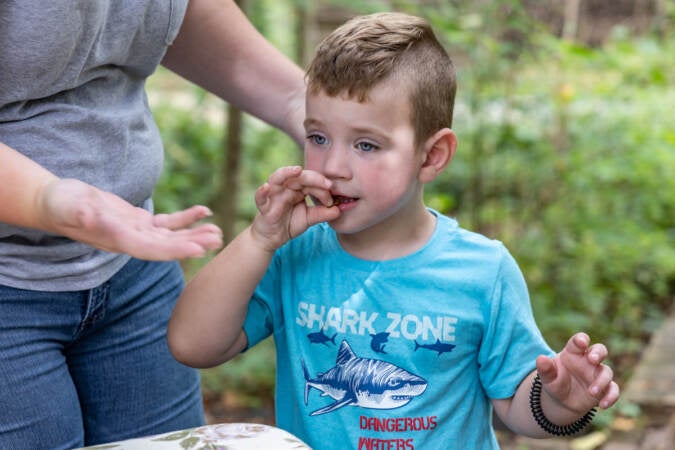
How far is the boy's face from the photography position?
1843mm

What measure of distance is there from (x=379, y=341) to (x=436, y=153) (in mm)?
395

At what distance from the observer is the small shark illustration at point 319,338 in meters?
1.92

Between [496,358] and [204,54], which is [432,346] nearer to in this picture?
[496,358]

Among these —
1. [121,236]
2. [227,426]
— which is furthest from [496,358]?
[121,236]

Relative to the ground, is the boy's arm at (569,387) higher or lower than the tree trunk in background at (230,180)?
higher

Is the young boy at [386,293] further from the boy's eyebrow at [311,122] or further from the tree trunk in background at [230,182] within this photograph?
the tree trunk in background at [230,182]

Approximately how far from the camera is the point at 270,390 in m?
4.88

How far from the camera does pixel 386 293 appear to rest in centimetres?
191

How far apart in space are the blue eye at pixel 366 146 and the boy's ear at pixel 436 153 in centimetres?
13

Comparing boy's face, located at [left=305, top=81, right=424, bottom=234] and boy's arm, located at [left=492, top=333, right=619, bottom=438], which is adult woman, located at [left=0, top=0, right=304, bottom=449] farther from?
boy's arm, located at [left=492, top=333, right=619, bottom=438]

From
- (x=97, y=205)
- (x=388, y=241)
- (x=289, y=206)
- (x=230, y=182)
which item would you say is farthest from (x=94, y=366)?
(x=230, y=182)

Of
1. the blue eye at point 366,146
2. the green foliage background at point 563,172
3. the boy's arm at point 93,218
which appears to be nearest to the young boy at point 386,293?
the blue eye at point 366,146

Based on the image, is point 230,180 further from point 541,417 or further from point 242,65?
point 541,417

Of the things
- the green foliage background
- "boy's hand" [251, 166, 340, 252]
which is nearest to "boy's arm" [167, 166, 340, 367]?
"boy's hand" [251, 166, 340, 252]
